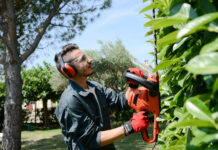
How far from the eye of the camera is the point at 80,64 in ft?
6.82

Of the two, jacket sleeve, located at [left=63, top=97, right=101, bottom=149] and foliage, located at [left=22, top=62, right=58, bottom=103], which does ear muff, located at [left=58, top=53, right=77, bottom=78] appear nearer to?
jacket sleeve, located at [left=63, top=97, right=101, bottom=149]

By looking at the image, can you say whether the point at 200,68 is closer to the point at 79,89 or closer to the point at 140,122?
the point at 140,122

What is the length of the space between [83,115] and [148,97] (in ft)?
1.73

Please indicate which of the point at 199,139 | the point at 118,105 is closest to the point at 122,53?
the point at 118,105

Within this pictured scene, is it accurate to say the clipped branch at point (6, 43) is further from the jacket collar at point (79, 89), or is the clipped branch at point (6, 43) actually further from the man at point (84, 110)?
the jacket collar at point (79, 89)

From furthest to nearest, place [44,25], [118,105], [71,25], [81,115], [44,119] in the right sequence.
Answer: [44,119]
[71,25]
[44,25]
[118,105]
[81,115]

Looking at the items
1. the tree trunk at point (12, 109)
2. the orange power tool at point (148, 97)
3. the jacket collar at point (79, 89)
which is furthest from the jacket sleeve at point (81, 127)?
the tree trunk at point (12, 109)

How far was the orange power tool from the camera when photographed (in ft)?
5.24

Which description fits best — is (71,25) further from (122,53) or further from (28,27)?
(122,53)

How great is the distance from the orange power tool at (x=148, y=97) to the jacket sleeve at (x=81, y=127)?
0.38m

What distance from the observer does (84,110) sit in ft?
6.20

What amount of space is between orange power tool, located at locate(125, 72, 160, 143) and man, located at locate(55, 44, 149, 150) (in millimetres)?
77

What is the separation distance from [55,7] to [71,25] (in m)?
1.03

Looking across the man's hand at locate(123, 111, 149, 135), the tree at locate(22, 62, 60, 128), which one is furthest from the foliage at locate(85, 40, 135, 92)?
the man's hand at locate(123, 111, 149, 135)
